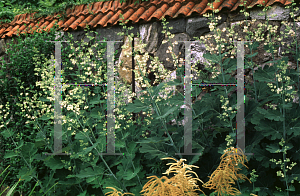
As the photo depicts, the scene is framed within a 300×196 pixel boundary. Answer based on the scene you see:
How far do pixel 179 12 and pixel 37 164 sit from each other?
102 inches

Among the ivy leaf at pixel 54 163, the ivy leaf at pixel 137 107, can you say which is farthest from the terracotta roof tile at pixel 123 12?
the ivy leaf at pixel 54 163

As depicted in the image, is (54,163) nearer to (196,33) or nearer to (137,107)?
(137,107)

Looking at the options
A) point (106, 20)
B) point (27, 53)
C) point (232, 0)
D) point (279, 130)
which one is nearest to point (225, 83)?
point (279, 130)

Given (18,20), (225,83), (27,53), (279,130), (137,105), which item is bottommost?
(279,130)

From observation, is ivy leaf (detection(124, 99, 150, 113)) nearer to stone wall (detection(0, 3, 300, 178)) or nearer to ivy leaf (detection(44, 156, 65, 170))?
stone wall (detection(0, 3, 300, 178))

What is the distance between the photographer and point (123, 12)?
146 inches

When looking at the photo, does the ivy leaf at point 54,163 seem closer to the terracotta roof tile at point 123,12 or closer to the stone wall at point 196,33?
the stone wall at point 196,33

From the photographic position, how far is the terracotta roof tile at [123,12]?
9.96ft

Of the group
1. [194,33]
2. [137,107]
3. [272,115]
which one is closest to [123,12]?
[194,33]

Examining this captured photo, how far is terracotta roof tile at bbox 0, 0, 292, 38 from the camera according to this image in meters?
3.04

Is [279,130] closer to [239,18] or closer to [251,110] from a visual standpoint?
[251,110]

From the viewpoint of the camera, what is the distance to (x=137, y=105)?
76.8 inches

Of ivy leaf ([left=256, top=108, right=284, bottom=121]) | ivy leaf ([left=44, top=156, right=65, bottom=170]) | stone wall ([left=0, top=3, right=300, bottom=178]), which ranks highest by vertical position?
stone wall ([left=0, top=3, right=300, bottom=178])

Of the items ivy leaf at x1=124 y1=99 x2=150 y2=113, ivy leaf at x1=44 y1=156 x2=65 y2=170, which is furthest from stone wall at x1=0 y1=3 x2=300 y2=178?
ivy leaf at x1=44 y1=156 x2=65 y2=170
